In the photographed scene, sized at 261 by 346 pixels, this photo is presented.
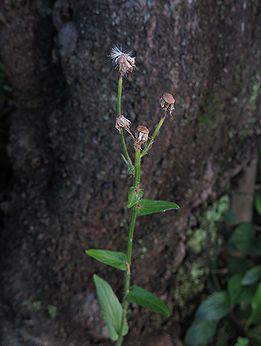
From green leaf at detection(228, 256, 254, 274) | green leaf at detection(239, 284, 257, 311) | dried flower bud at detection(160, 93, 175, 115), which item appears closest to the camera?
dried flower bud at detection(160, 93, 175, 115)

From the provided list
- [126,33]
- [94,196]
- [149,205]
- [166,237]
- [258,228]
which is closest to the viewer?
[149,205]

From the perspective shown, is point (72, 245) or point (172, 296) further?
point (172, 296)

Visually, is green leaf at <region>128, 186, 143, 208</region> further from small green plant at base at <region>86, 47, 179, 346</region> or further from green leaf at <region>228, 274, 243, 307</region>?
green leaf at <region>228, 274, 243, 307</region>

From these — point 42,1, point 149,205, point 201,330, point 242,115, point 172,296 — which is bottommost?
point 201,330

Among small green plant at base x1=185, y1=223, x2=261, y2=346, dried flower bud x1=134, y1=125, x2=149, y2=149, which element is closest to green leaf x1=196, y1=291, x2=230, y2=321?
small green plant at base x1=185, y1=223, x2=261, y2=346

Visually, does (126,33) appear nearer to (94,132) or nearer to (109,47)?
(109,47)

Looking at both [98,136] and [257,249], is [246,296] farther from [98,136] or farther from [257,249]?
[98,136]

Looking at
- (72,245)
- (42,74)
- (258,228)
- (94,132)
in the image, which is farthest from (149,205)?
(258,228)
